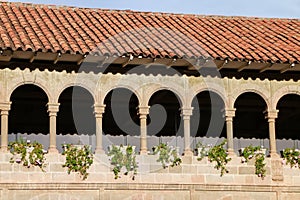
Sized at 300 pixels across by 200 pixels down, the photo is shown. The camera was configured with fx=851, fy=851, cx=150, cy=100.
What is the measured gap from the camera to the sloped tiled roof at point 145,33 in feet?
54.9

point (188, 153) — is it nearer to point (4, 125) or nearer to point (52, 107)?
point (52, 107)

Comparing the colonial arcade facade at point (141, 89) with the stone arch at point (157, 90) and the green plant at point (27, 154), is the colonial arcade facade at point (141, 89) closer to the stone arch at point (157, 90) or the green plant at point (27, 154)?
the stone arch at point (157, 90)

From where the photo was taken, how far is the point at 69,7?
20.1m

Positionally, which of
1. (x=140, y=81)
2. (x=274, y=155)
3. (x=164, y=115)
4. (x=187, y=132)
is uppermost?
(x=140, y=81)

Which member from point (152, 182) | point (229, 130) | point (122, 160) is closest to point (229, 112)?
point (229, 130)

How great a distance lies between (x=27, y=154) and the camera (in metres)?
15.9

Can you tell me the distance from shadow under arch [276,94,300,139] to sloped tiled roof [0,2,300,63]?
1.47m

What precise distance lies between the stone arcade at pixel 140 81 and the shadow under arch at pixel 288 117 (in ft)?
0.56

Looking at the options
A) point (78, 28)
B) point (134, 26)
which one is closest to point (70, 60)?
point (78, 28)

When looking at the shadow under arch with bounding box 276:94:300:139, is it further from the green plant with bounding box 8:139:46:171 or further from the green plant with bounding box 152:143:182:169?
the green plant with bounding box 8:139:46:171

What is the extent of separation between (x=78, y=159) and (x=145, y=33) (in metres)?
3.94

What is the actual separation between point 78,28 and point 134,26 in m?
1.53

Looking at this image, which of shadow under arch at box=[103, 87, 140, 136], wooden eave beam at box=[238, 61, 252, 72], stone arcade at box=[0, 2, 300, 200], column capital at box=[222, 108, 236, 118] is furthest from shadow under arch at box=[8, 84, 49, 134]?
wooden eave beam at box=[238, 61, 252, 72]

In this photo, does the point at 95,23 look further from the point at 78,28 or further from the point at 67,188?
the point at 67,188
